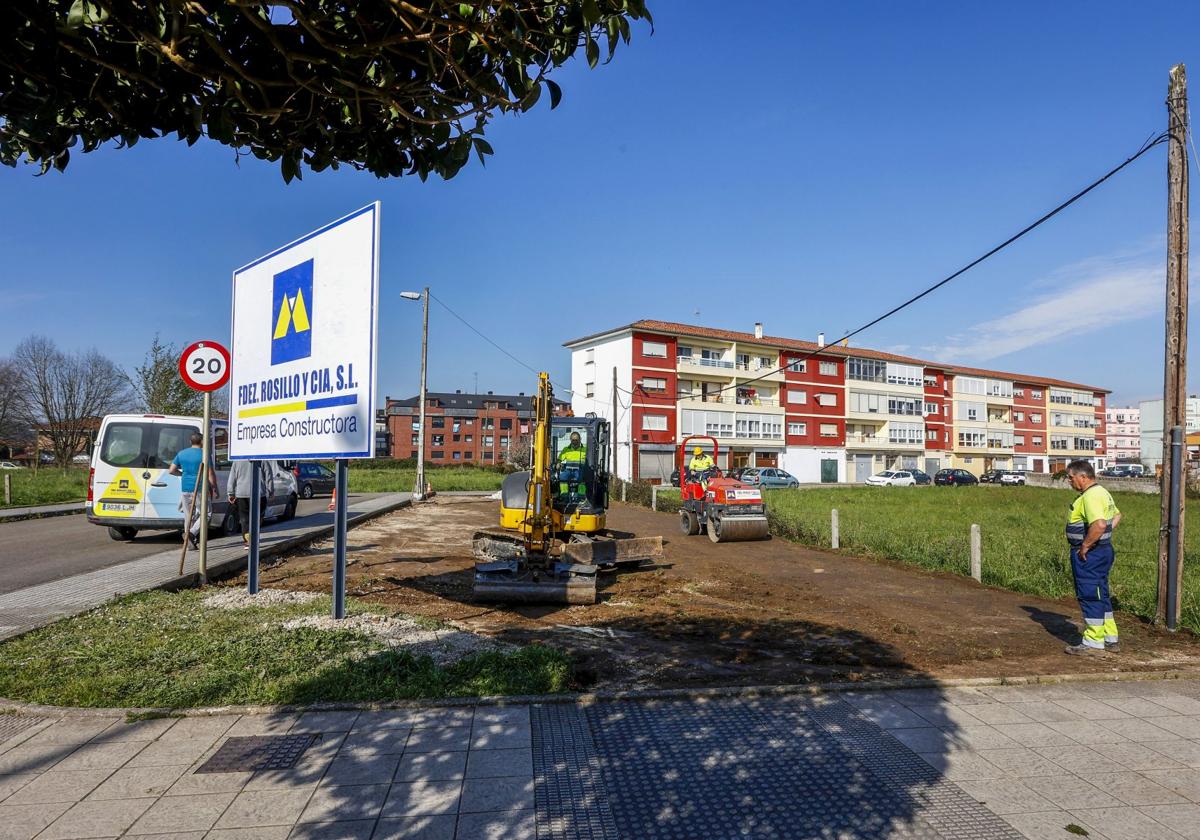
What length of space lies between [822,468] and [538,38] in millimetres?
62027

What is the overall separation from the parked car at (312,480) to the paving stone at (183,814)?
86.4 ft

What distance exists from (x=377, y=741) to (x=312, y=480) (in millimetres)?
27215

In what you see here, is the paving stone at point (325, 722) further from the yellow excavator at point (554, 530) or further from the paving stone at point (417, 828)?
the yellow excavator at point (554, 530)

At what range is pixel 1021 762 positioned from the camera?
4.02 m

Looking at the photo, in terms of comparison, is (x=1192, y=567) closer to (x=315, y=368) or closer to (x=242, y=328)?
(x=315, y=368)

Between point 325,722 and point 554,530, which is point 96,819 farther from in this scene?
point 554,530

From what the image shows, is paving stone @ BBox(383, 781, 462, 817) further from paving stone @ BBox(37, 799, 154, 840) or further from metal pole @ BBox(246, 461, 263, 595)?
metal pole @ BBox(246, 461, 263, 595)

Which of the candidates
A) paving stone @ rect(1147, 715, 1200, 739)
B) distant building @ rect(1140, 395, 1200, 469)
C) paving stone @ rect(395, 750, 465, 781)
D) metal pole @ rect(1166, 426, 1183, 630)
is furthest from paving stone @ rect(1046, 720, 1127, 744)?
distant building @ rect(1140, 395, 1200, 469)

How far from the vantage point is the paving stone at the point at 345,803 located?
3279mm

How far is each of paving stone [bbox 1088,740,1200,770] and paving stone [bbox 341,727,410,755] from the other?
396cm

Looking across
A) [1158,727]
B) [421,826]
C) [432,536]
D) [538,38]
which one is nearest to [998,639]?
[1158,727]

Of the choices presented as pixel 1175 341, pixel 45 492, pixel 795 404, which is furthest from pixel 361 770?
pixel 795 404

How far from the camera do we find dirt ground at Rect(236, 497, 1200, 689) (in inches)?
237

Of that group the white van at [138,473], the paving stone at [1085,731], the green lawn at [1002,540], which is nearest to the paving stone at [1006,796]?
the paving stone at [1085,731]
